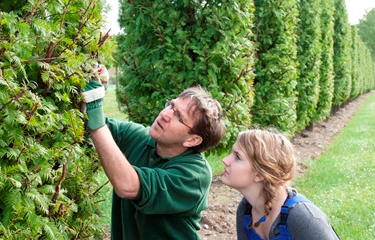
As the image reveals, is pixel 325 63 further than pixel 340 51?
No

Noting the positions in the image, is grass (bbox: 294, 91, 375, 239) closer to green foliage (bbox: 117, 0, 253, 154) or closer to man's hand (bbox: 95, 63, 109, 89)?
green foliage (bbox: 117, 0, 253, 154)

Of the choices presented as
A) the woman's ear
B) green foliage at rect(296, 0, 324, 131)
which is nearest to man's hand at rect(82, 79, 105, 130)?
the woman's ear

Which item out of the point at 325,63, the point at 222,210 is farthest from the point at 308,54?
the point at 222,210

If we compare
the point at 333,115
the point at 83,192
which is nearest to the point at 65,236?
the point at 83,192

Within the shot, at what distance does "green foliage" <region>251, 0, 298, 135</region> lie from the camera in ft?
28.2

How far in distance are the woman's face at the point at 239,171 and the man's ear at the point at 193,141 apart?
8.7 inches

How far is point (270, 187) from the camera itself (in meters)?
2.45

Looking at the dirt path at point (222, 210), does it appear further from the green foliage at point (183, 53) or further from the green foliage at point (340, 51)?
the green foliage at point (340, 51)

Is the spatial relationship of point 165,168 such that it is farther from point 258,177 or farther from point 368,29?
point 368,29

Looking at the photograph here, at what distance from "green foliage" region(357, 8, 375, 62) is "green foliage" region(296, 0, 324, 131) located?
7396 centimetres

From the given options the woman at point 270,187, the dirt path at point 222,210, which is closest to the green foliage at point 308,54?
the dirt path at point 222,210

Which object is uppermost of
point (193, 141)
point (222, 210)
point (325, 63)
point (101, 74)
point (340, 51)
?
point (101, 74)

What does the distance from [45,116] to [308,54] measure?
12479 mm

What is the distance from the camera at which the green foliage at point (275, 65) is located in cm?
859
